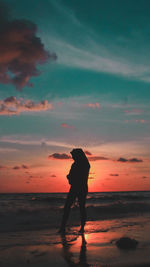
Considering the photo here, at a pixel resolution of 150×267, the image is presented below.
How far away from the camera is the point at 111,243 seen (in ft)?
14.8

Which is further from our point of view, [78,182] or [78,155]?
[78,155]

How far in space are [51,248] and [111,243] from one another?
3.97 feet

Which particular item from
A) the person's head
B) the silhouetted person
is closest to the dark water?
the silhouetted person

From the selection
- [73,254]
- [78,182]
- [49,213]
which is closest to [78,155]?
[78,182]

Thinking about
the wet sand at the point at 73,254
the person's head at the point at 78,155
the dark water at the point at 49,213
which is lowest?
the dark water at the point at 49,213

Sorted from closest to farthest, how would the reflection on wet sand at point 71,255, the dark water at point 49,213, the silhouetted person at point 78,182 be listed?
the reflection on wet sand at point 71,255, the silhouetted person at point 78,182, the dark water at point 49,213

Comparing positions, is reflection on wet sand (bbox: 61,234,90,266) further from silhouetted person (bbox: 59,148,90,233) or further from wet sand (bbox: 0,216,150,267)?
silhouetted person (bbox: 59,148,90,233)

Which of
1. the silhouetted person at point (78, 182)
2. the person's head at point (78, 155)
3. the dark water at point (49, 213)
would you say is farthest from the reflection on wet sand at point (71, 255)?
the dark water at point (49, 213)

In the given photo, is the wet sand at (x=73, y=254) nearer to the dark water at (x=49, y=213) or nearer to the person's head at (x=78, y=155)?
the person's head at (x=78, y=155)

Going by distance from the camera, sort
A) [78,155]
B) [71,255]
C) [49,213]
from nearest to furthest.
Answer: [71,255] → [78,155] → [49,213]

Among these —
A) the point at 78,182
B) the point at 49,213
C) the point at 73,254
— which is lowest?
the point at 49,213

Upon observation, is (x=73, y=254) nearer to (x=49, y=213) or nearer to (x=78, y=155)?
(x=78, y=155)

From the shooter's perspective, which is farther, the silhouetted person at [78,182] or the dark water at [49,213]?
the dark water at [49,213]

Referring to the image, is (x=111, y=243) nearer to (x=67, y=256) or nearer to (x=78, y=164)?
(x=67, y=256)
